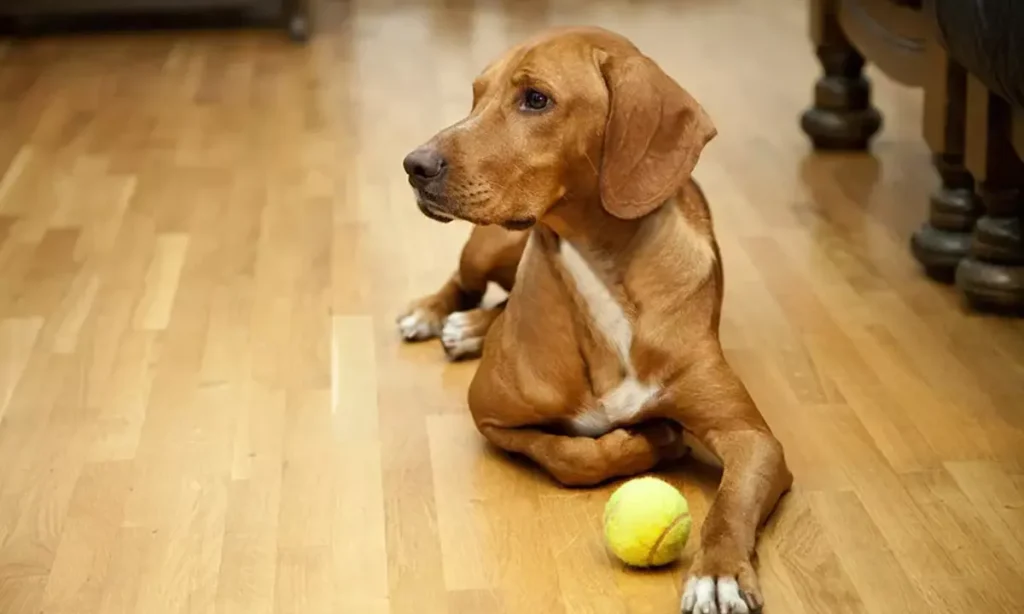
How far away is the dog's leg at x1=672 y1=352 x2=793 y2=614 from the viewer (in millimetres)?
1813

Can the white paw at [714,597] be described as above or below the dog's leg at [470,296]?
above

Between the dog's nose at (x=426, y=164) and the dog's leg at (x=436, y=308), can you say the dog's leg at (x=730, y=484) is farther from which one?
the dog's leg at (x=436, y=308)

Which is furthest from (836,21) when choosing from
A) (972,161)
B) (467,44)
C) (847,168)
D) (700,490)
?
(700,490)

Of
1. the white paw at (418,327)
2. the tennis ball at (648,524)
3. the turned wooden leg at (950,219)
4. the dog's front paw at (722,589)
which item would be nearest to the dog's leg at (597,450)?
the tennis ball at (648,524)

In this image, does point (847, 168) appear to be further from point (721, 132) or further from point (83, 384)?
point (83, 384)

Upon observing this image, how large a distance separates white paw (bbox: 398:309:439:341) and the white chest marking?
2.07 feet

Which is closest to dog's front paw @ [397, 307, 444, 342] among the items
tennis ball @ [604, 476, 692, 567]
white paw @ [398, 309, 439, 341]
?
white paw @ [398, 309, 439, 341]

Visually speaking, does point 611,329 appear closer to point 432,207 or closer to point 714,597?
point 432,207

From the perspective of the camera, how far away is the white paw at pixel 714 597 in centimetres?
180

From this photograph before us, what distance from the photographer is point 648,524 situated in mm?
1908

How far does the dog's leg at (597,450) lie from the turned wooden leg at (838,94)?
1754mm

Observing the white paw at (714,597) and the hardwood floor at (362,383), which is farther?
the hardwood floor at (362,383)

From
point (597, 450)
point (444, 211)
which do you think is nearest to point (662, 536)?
point (597, 450)

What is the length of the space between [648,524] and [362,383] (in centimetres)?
79
